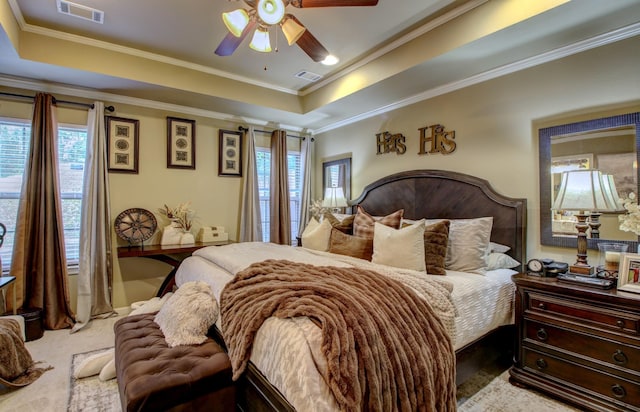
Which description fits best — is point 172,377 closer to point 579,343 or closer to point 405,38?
point 579,343

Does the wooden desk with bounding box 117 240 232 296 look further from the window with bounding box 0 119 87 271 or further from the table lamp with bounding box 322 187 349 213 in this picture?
the table lamp with bounding box 322 187 349 213

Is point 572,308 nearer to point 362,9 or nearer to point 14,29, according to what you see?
point 362,9

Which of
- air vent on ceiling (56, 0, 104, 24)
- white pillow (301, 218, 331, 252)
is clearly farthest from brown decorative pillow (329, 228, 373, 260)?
air vent on ceiling (56, 0, 104, 24)

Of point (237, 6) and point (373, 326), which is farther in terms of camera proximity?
point (237, 6)

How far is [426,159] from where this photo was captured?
3.59 meters

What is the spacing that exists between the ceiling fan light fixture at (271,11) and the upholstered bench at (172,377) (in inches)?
82.5

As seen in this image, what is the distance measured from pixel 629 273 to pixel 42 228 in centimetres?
494

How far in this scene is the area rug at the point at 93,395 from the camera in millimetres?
2023

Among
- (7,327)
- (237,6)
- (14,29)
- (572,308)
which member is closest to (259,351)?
(572,308)

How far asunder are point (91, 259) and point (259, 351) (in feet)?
9.88

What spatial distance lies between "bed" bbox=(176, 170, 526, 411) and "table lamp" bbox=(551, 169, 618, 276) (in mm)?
505

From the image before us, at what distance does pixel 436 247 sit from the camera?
2.48 meters

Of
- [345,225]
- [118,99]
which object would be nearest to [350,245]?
[345,225]

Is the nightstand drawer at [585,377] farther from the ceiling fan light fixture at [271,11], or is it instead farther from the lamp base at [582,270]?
the ceiling fan light fixture at [271,11]
